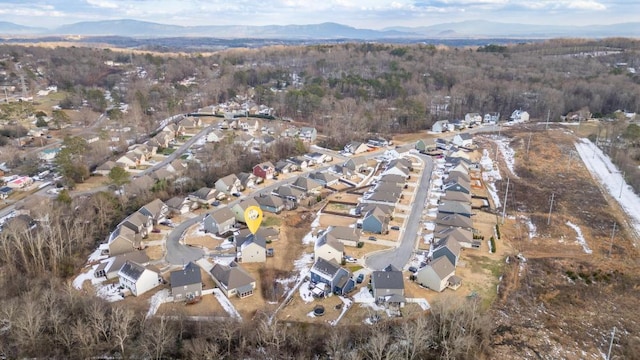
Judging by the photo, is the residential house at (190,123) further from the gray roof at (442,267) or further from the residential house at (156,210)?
the gray roof at (442,267)

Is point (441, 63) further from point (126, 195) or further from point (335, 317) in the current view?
point (335, 317)

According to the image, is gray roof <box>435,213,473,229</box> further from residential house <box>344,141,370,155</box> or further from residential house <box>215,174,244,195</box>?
residential house <box>344,141,370,155</box>

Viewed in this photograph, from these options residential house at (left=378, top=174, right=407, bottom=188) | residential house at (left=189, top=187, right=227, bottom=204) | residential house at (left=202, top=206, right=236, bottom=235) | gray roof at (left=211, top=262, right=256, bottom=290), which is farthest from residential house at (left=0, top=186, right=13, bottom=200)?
residential house at (left=378, top=174, right=407, bottom=188)

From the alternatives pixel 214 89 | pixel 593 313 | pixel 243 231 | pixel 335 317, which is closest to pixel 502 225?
pixel 593 313

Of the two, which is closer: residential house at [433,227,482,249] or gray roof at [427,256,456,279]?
gray roof at [427,256,456,279]

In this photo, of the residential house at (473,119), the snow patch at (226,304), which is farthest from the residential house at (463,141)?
the snow patch at (226,304)

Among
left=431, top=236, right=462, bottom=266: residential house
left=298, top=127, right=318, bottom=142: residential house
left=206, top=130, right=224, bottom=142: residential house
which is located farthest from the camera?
left=298, top=127, right=318, bottom=142: residential house
